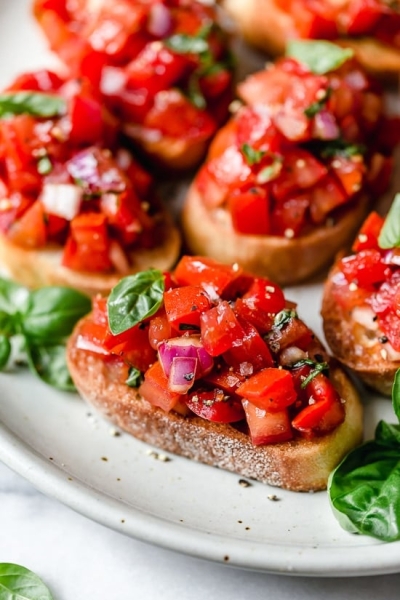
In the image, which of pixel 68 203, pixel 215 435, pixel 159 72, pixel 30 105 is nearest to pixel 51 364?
pixel 68 203

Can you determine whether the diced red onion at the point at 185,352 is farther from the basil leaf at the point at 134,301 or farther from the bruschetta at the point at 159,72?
the bruschetta at the point at 159,72

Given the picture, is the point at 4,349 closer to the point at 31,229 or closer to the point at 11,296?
the point at 11,296

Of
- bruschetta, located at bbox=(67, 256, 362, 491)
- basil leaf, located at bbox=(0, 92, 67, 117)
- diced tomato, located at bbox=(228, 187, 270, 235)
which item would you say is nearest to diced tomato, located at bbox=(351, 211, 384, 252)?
bruschetta, located at bbox=(67, 256, 362, 491)

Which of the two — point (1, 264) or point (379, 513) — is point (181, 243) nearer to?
point (1, 264)

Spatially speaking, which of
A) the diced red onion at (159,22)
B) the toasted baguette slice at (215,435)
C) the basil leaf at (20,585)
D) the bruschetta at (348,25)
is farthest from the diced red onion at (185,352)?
the bruschetta at (348,25)

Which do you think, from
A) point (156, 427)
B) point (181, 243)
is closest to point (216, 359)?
point (156, 427)
